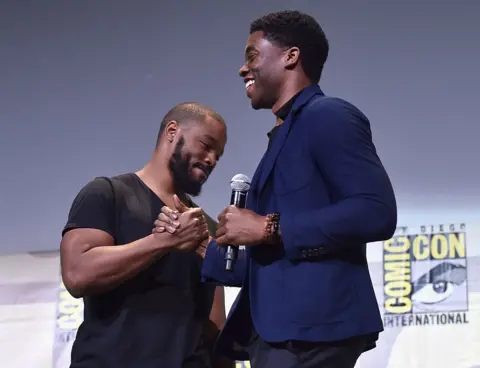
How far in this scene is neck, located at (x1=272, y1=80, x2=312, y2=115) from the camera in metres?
1.56

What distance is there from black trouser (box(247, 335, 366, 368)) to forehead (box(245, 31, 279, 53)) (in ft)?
1.91

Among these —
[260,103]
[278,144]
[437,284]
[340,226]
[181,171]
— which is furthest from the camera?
[437,284]

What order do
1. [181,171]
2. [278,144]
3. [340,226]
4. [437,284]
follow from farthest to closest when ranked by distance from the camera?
[437,284], [181,171], [278,144], [340,226]

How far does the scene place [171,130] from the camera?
7.16 feet

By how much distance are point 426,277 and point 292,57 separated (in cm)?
113

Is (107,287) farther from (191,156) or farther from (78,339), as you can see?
(191,156)

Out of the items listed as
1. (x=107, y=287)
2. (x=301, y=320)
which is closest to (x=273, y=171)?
(x=301, y=320)

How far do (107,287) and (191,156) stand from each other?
0.43m

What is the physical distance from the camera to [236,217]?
1417 millimetres

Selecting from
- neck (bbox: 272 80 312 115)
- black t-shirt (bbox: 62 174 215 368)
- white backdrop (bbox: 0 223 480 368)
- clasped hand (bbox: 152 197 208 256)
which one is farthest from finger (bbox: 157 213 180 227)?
white backdrop (bbox: 0 223 480 368)

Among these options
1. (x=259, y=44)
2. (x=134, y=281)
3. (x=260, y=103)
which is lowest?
(x=134, y=281)

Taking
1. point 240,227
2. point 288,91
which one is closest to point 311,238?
point 240,227

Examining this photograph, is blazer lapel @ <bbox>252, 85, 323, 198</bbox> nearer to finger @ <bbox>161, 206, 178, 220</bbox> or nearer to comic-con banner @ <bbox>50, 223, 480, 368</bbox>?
finger @ <bbox>161, 206, 178, 220</bbox>

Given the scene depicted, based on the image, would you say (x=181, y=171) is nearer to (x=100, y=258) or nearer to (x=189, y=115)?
(x=189, y=115)
